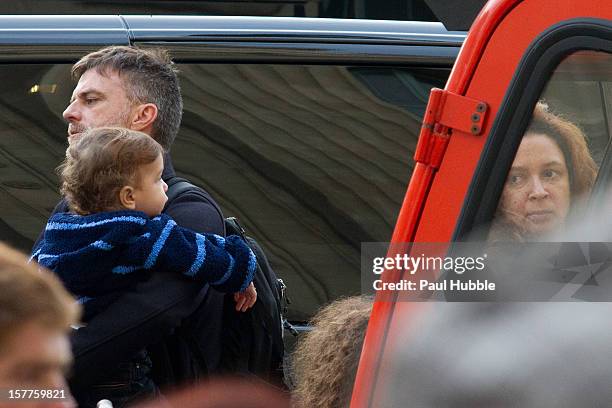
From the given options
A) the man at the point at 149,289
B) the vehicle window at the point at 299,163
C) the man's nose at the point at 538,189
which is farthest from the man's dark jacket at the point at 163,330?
the vehicle window at the point at 299,163

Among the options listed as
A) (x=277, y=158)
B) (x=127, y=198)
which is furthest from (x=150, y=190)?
(x=277, y=158)

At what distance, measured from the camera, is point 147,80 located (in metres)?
2.95

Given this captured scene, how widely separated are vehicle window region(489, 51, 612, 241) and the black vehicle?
2.06 meters

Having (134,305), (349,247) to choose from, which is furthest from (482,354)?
(349,247)

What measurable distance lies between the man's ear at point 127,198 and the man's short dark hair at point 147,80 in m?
0.36

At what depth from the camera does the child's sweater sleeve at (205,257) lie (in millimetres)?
2553

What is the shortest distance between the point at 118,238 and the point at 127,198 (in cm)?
11

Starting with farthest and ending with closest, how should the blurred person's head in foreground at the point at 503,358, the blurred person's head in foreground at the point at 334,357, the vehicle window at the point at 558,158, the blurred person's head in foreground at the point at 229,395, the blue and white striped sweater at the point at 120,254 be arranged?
the blurred person's head in foreground at the point at 229,395
the blue and white striped sweater at the point at 120,254
the blurred person's head in foreground at the point at 334,357
the vehicle window at the point at 558,158
the blurred person's head in foreground at the point at 503,358

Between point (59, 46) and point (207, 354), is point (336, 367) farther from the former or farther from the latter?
point (59, 46)

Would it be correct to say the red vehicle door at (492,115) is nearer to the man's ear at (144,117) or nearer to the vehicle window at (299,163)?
the man's ear at (144,117)

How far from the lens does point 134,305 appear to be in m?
2.56

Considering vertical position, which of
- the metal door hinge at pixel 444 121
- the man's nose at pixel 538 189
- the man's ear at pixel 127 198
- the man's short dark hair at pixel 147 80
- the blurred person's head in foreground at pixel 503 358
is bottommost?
the blurred person's head in foreground at pixel 503 358

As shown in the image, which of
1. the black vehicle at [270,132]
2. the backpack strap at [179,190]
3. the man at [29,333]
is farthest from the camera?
the black vehicle at [270,132]

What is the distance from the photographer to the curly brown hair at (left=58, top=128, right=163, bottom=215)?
2.56 meters
